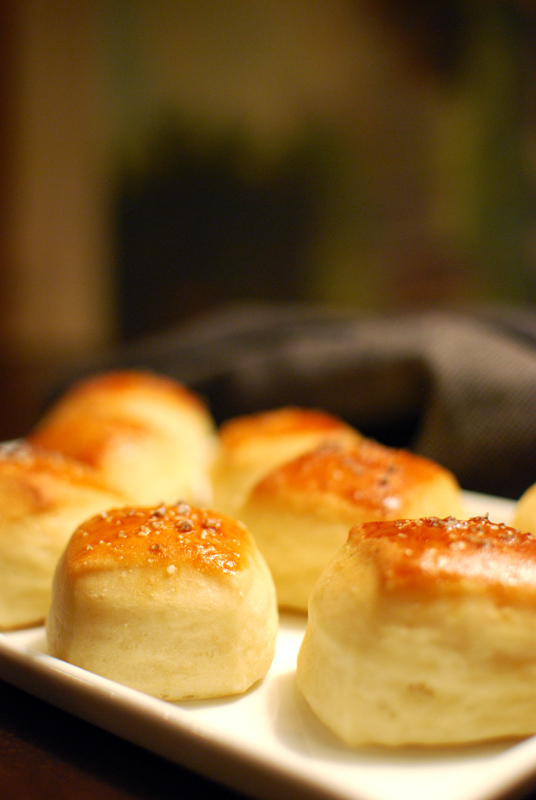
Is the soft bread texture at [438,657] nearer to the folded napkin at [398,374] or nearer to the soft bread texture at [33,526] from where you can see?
the soft bread texture at [33,526]

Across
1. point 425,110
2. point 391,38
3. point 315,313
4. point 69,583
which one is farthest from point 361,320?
point 391,38

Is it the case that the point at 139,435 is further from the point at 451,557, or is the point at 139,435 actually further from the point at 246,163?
the point at 246,163

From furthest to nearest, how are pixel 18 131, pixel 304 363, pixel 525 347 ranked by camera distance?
pixel 18 131, pixel 304 363, pixel 525 347

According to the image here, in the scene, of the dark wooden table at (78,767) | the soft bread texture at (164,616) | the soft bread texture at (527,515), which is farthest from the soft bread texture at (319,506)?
the dark wooden table at (78,767)

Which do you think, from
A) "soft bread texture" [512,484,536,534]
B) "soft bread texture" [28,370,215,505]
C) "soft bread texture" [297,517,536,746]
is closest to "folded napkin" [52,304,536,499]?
"soft bread texture" [28,370,215,505]

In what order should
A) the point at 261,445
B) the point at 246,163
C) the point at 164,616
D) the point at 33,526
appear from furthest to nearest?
1. the point at 246,163
2. the point at 261,445
3. the point at 33,526
4. the point at 164,616

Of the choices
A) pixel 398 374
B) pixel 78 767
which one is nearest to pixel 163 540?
pixel 78 767

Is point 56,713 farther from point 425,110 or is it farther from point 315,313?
point 425,110
